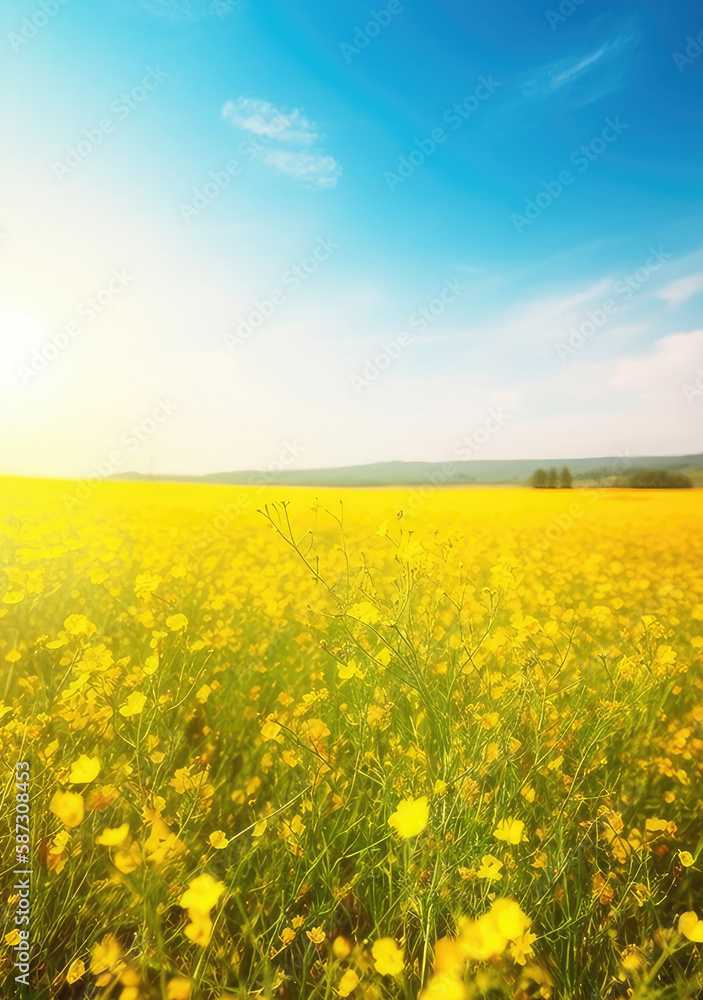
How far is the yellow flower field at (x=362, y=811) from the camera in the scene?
4.69 feet

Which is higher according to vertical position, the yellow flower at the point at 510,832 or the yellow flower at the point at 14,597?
the yellow flower at the point at 14,597

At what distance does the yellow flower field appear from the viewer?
143 centimetres

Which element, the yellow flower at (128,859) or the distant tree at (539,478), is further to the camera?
the distant tree at (539,478)

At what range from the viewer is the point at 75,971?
1.41m

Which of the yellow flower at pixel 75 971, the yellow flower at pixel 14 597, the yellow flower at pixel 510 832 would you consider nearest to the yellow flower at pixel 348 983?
the yellow flower at pixel 510 832

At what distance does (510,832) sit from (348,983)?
1.79 ft

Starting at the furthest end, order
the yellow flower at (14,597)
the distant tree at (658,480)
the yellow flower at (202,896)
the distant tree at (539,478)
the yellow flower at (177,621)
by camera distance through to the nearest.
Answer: the distant tree at (539,478)
the distant tree at (658,480)
the yellow flower at (14,597)
the yellow flower at (177,621)
the yellow flower at (202,896)

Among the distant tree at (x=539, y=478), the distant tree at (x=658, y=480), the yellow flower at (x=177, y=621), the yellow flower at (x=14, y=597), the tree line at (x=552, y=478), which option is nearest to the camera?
the yellow flower at (x=177, y=621)

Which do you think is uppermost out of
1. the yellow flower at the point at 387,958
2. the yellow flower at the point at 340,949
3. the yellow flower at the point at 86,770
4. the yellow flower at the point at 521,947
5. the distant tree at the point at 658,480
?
the distant tree at the point at 658,480

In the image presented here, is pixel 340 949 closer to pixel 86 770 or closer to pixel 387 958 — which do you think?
pixel 387 958

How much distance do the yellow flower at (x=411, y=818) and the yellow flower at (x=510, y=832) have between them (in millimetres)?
295

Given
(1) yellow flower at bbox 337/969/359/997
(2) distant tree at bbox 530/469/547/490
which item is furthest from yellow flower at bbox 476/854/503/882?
(2) distant tree at bbox 530/469/547/490

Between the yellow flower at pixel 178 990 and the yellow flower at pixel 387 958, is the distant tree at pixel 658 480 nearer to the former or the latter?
the yellow flower at pixel 387 958

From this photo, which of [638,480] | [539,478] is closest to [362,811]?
[539,478]
